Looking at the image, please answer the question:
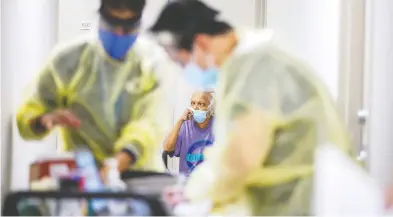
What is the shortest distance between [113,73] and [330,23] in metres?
0.56

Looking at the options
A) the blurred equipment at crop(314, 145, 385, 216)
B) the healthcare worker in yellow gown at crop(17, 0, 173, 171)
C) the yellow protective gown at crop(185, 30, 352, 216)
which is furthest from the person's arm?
the blurred equipment at crop(314, 145, 385, 216)

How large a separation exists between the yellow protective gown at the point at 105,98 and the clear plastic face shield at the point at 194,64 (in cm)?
3

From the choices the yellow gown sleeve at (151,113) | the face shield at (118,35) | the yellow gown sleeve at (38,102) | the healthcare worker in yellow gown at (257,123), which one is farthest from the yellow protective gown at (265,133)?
the yellow gown sleeve at (38,102)

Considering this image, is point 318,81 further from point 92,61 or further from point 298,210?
point 92,61

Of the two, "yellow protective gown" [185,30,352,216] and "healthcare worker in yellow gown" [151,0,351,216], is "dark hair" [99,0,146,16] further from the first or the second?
"yellow protective gown" [185,30,352,216]

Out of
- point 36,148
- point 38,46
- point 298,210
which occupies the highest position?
point 38,46

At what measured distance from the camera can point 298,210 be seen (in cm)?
121

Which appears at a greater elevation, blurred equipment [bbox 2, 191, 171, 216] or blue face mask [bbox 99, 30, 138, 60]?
blue face mask [bbox 99, 30, 138, 60]

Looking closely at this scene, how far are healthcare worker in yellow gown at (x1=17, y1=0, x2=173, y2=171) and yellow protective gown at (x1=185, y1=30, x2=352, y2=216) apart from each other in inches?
6.0

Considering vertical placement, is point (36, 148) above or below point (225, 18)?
below

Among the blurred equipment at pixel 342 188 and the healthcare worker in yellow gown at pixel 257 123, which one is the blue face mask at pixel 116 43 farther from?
the blurred equipment at pixel 342 188

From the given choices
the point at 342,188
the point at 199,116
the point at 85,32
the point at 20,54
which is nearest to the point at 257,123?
the point at 199,116

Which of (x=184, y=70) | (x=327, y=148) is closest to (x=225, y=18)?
(x=184, y=70)

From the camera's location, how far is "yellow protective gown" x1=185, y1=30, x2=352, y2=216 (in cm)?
120
